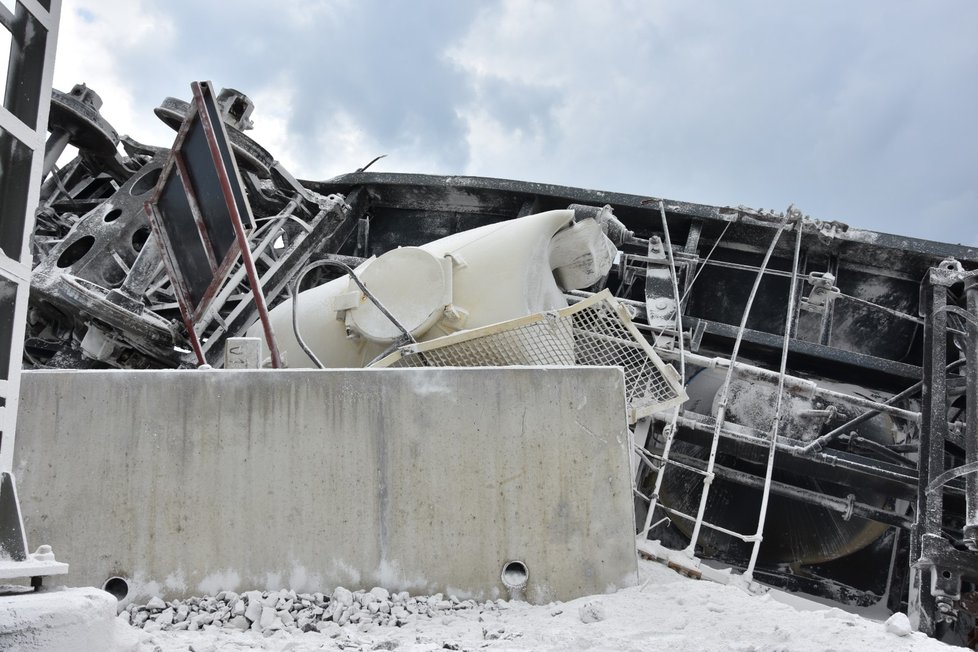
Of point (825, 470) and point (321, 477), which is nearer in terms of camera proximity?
point (321, 477)

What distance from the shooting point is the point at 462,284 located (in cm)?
547

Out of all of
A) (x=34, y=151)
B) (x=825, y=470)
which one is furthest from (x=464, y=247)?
(x=34, y=151)

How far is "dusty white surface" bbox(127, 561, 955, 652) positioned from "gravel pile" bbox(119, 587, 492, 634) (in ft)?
0.19

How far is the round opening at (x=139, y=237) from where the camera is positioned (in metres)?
6.93

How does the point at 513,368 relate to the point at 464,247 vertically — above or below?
below

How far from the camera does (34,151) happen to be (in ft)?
8.02

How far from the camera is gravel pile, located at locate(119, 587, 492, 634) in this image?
3.62m

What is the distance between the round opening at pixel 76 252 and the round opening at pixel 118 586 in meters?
3.73

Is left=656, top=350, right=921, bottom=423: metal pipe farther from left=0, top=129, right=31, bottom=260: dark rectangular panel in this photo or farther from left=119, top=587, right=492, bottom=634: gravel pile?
left=0, top=129, right=31, bottom=260: dark rectangular panel

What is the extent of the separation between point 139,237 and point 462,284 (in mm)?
3047

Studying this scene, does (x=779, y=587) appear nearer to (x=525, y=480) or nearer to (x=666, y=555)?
(x=666, y=555)

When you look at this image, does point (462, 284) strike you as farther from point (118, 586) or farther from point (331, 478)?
point (118, 586)

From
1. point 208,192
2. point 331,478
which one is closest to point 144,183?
point 208,192

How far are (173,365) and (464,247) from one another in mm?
2476
